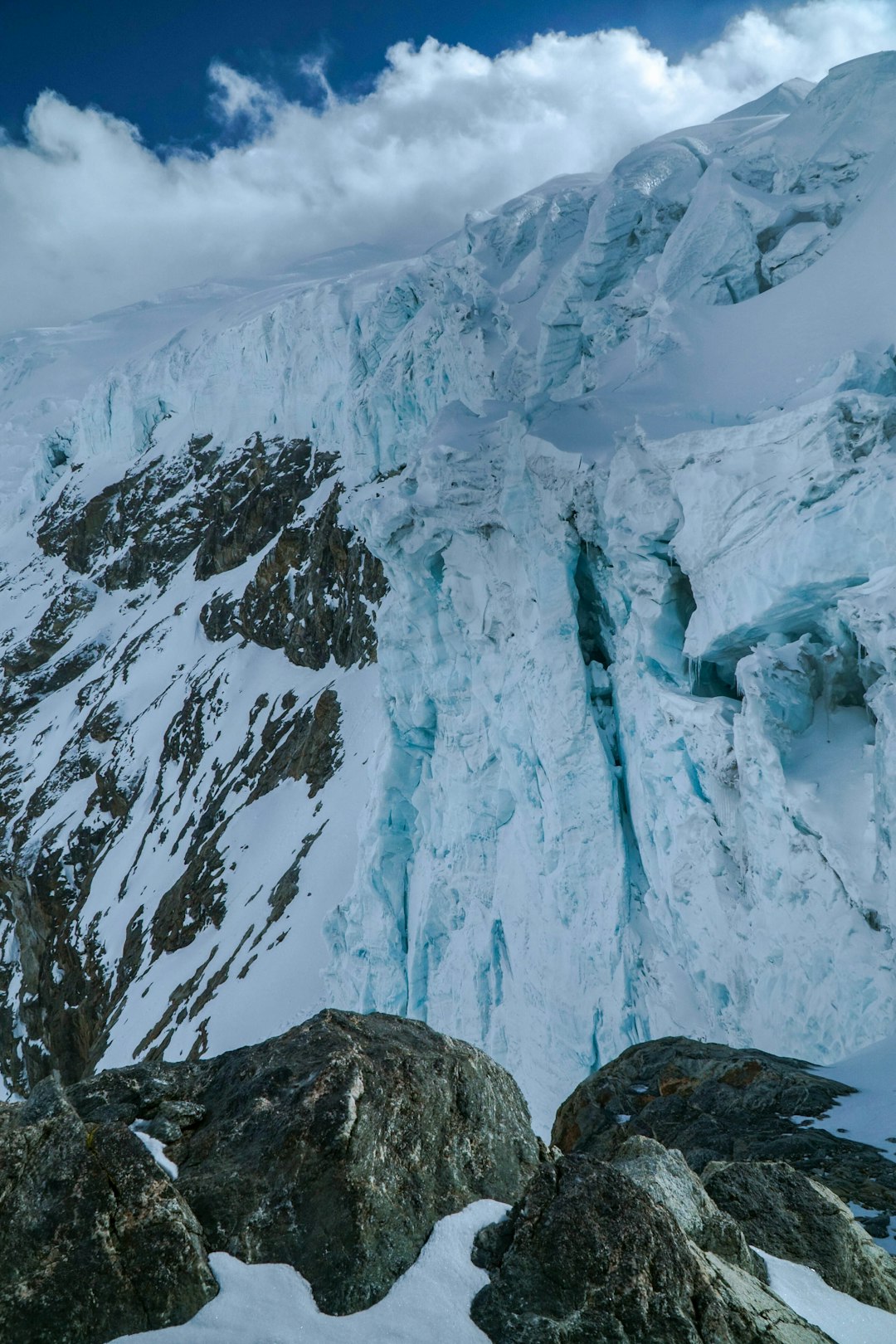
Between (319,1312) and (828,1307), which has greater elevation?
(319,1312)

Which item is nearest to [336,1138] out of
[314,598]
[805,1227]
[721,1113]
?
[805,1227]

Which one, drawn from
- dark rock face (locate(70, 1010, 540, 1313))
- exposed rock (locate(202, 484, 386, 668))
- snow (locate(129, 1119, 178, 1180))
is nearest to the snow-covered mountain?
exposed rock (locate(202, 484, 386, 668))

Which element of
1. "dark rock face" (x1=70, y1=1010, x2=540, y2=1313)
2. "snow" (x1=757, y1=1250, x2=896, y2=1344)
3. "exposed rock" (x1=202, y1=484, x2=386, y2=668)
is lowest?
"snow" (x1=757, y1=1250, x2=896, y2=1344)

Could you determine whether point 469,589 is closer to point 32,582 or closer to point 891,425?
point 891,425

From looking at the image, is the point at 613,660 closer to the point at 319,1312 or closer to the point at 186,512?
the point at 319,1312

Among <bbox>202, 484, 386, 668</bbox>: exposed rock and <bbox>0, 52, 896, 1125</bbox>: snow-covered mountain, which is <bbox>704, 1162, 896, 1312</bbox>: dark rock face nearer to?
<bbox>0, 52, 896, 1125</bbox>: snow-covered mountain
